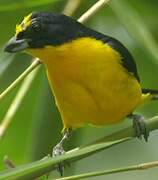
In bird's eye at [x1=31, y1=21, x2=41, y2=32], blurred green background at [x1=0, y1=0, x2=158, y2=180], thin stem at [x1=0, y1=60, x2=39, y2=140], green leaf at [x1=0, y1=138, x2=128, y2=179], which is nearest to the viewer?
green leaf at [x1=0, y1=138, x2=128, y2=179]

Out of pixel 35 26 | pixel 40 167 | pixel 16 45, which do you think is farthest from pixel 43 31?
pixel 40 167

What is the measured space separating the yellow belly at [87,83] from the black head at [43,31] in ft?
0.09

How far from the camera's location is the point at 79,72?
171 cm

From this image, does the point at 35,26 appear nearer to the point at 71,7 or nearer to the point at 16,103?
the point at 71,7

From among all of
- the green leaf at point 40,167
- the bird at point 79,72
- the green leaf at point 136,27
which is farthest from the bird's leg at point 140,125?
the green leaf at point 40,167

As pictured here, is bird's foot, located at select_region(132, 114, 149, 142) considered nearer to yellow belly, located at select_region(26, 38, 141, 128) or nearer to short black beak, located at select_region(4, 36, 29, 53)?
yellow belly, located at select_region(26, 38, 141, 128)

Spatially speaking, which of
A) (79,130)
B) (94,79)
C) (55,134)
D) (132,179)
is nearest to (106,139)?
(55,134)

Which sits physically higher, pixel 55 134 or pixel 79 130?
pixel 55 134

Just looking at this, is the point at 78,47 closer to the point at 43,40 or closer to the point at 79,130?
the point at 43,40

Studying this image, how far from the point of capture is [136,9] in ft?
5.22

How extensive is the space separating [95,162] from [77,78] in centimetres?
73

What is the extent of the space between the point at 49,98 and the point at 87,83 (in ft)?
0.42

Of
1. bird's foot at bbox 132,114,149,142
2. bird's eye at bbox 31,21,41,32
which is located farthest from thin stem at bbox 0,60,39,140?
bird's foot at bbox 132,114,149,142

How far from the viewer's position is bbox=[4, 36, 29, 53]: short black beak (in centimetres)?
152
